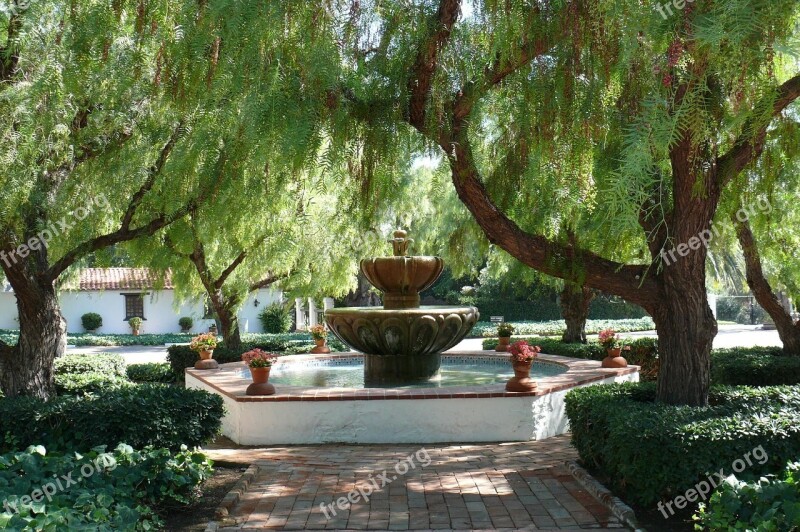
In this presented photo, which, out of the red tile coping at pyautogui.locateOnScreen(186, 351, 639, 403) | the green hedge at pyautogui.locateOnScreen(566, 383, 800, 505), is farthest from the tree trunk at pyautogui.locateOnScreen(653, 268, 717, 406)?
the red tile coping at pyautogui.locateOnScreen(186, 351, 639, 403)

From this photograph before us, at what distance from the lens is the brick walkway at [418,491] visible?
580 centimetres

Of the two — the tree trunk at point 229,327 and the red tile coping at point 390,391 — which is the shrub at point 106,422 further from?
the tree trunk at point 229,327

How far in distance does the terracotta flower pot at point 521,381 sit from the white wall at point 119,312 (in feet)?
95.9

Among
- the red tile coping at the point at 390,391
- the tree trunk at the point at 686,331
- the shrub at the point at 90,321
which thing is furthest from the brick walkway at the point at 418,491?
the shrub at the point at 90,321

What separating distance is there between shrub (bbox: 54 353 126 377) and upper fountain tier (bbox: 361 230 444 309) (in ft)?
15.0

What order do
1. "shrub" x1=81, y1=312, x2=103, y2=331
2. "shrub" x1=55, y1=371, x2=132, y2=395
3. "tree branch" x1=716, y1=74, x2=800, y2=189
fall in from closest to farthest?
"tree branch" x1=716, y1=74, x2=800, y2=189
"shrub" x1=55, y1=371, x2=132, y2=395
"shrub" x1=81, y1=312, x2=103, y2=331

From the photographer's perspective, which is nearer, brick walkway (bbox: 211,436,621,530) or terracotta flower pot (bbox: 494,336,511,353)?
brick walkway (bbox: 211,436,621,530)

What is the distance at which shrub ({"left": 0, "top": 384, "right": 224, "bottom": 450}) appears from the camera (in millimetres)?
6969

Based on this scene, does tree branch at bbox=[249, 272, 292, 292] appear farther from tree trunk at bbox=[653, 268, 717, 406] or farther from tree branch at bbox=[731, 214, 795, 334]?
tree trunk at bbox=[653, 268, 717, 406]

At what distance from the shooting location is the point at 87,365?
1331cm

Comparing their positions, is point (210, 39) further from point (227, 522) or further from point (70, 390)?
point (70, 390)

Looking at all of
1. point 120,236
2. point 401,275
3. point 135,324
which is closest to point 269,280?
point 401,275

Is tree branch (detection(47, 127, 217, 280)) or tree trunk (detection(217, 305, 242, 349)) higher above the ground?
tree branch (detection(47, 127, 217, 280))

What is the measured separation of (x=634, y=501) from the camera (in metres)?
5.95
